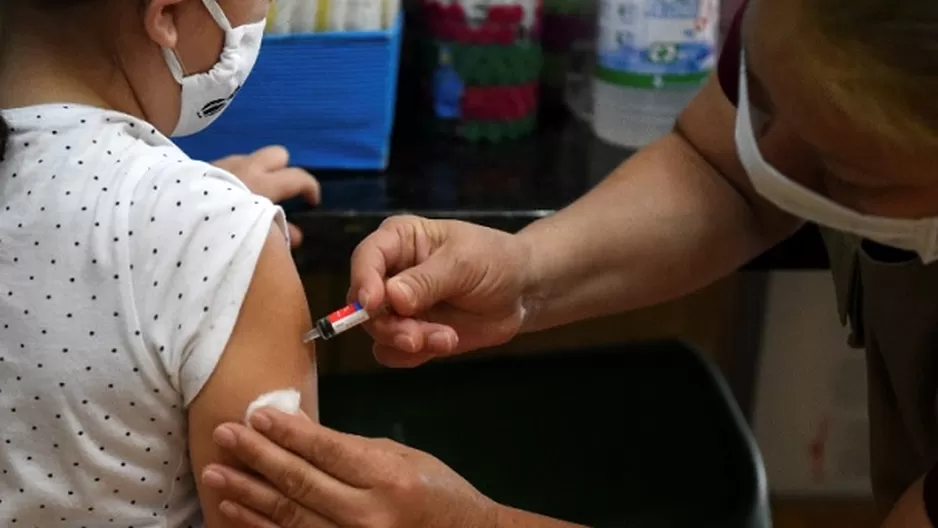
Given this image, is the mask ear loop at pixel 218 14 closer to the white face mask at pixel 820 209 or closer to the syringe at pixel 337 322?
the syringe at pixel 337 322

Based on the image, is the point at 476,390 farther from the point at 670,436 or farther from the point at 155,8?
the point at 155,8

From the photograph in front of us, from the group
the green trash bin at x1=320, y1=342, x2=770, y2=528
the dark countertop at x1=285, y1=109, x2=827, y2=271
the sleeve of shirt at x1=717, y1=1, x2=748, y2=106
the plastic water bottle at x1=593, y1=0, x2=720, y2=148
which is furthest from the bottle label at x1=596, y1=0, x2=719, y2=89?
the green trash bin at x1=320, y1=342, x2=770, y2=528

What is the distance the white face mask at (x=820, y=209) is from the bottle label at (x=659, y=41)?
0.40m

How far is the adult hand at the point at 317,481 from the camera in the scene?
783mm

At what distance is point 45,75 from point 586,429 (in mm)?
785

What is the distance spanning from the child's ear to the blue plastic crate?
37 centimetres

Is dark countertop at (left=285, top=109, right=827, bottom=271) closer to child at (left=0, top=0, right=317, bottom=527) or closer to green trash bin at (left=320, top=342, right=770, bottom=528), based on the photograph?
green trash bin at (left=320, top=342, right=770, bottom=528)

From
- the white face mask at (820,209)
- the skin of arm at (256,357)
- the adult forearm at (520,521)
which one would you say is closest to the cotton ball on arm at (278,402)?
the skin of arm at (256,357)

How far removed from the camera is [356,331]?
1832 mm

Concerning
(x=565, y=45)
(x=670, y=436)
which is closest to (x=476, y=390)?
(x=670, y=436)

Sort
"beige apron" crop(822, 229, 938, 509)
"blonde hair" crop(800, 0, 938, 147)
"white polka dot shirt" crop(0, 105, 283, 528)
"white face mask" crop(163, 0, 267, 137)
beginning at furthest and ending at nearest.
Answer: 1. "beige apron" crop(822, 229, 938, 509)
2. "white face mask" crop(163, 0, 267, 137)
3. "white polka dot shirt" crop(0, 105, 283, 528)
4. "blonde hair" crop(800, 0, 938, 147)

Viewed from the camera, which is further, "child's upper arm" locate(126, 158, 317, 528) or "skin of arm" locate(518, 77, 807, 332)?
"skin of arm" locate(518, 77, 807, 332)

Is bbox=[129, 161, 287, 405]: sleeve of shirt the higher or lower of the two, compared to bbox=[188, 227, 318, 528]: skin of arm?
higher

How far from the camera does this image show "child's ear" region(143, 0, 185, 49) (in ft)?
2.67
